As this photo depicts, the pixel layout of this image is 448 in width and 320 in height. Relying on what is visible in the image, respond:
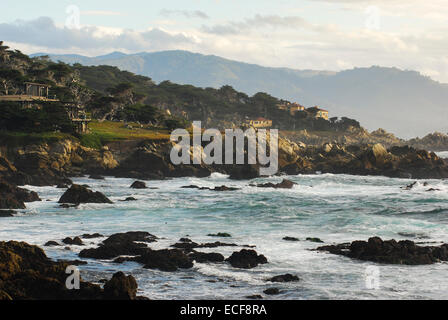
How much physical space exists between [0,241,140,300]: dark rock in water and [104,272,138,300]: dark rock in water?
0.05m

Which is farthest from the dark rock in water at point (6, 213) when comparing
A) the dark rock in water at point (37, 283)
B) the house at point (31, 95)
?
the house at point (31, 95)

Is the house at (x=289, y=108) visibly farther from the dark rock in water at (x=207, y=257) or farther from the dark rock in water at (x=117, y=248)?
the dark rock in water at (x=207, y=257)

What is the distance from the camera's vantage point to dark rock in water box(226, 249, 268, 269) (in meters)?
26.3

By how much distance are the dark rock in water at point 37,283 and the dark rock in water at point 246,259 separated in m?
7.52

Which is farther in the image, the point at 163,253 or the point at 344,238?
the point at 344,238

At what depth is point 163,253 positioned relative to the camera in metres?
26.9

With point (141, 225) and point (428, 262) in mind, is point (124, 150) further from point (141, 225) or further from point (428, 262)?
point (428, 262)

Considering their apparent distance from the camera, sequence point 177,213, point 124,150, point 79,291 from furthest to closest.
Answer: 1. point 124,150
2. point 177,213
3. point 79,291

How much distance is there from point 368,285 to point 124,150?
57260 mm

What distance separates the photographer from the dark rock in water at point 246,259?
2634 centimetres

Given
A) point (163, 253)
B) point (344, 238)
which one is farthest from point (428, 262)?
point (163, 253)

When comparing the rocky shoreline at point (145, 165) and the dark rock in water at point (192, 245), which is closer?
the dark rock in water at point (192, 245)

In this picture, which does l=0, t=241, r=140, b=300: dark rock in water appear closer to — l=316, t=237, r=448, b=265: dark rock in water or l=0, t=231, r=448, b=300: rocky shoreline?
l=0, t=231, r=448, b=300: rocky shoreline

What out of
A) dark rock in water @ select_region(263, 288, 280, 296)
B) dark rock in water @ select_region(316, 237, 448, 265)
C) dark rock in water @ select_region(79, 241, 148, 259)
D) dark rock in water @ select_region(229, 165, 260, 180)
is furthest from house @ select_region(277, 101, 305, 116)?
dark rock in water @ select_region(263, 288, 280, 296)
